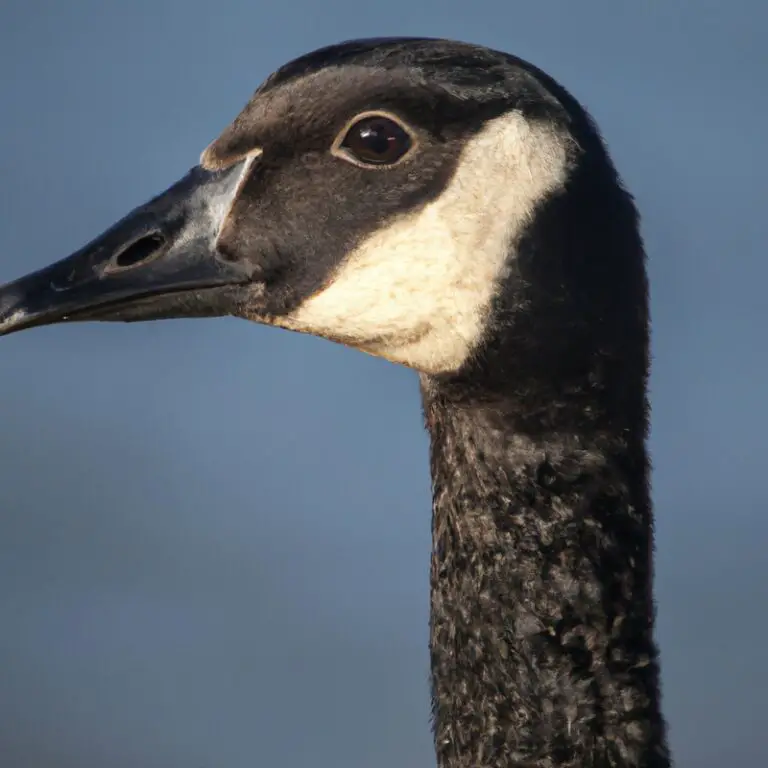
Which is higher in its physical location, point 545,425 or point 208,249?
point 208,249

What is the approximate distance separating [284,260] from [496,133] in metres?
0.60

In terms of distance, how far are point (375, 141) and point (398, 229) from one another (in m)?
0.21

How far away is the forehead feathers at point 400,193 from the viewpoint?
9.67ft

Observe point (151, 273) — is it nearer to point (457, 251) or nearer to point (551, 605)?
point (457, 251)

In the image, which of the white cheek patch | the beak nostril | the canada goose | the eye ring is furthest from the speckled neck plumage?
the beak nostril

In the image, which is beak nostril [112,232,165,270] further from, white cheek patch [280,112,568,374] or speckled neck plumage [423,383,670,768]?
speckled neck plumage [423,383,670,768]

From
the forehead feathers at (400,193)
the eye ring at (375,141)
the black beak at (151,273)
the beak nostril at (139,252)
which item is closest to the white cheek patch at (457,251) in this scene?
the forehead feathers at (400,193)

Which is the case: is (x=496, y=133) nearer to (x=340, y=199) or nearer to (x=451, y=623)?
(x=340, y=199)

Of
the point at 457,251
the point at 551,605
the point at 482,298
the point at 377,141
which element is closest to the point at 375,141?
the point at 377,141

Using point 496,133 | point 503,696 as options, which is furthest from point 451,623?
point 496,133

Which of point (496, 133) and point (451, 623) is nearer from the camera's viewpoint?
point (496, 133)

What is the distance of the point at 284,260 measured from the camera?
313 cm

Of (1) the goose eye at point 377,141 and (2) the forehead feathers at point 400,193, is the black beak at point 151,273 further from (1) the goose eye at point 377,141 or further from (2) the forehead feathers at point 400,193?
(1) the goose eye at point 377,141

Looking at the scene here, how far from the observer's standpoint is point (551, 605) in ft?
10.0
